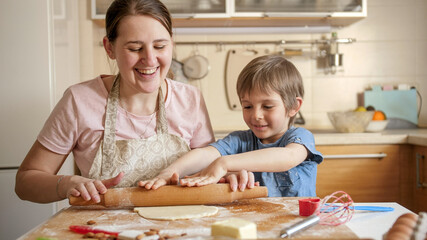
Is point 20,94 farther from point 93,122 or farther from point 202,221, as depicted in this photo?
point 202,221

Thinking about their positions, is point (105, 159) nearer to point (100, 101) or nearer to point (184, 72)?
point (100, 101)

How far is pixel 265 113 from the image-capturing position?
4.40ft

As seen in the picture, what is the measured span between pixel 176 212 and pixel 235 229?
10.5 inches

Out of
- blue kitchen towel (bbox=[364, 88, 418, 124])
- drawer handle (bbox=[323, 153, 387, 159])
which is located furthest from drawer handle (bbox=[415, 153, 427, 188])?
blue kitchen towel (bbox=[364, 88, 418, 124])

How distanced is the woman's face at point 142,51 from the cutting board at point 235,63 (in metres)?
1.51

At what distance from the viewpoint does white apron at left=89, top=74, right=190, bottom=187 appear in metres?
1.33

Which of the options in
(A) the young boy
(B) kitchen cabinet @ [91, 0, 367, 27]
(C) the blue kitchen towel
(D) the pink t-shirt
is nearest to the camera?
(A) the young boy

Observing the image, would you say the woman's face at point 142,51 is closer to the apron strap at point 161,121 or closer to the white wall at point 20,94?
the apron strap at point 161,121

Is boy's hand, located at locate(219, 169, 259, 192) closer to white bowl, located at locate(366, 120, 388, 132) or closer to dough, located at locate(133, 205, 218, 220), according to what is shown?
dough, located at locate(133, 205, 218, 220)

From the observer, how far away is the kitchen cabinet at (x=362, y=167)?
Answer: 229 cm

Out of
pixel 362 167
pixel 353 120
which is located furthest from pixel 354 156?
pixel 353 120

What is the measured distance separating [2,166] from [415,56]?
2.50 meters

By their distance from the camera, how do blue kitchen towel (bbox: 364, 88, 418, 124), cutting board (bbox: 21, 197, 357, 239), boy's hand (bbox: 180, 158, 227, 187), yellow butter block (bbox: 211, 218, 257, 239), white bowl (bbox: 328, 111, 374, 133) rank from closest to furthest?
1. yellow butter block (bbox: 211, 218, 257, 239)
2. cutting board (bbox: 21, 197, 357, 239)
3. boy's hand (bbox: 180, 158, 227, 187)
4. white bowl (bbox: 328, 111, 374, 133)
5. blue kitchen towel (bbox: 364, 88, 418, 124)

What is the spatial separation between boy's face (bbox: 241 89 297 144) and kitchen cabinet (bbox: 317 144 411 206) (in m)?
1.01
